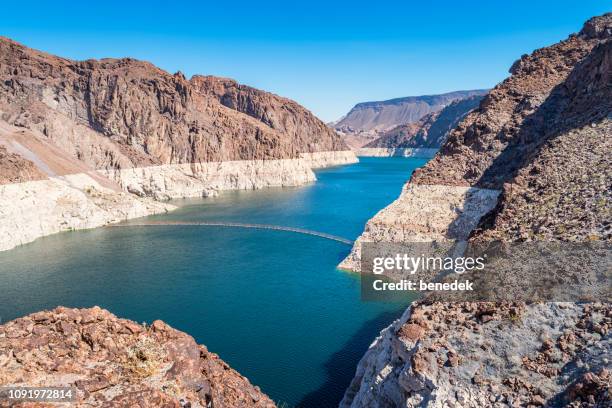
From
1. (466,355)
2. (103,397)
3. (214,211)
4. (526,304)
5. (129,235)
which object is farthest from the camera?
(214,211)

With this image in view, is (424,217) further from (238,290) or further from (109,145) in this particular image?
(109,145)

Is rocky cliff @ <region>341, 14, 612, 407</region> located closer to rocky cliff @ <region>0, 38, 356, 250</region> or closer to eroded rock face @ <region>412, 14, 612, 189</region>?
eroded rock face @ <region>412, 14, 612, 189</region>

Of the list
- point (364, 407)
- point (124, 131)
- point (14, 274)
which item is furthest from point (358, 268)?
point (124, 131)

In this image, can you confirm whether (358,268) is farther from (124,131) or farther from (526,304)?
(124,131)

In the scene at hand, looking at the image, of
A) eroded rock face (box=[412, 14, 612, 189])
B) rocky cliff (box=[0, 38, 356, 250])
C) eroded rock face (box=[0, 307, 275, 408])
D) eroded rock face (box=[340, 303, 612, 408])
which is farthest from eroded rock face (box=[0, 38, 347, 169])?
eroded rock face (box=[340, 303, 612, 408])

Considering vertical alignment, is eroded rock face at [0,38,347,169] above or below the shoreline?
above

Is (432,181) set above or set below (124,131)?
below

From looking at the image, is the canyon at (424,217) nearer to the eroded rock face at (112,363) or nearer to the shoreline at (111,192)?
the eroded rock face at (112,363)
